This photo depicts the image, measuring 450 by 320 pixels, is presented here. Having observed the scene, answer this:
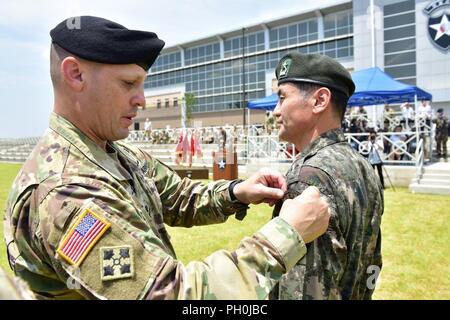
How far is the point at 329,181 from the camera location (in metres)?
1.85

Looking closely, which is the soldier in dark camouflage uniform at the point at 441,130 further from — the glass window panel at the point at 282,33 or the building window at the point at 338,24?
the glass window panel at the point at 282,33

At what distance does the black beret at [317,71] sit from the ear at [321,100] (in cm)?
4

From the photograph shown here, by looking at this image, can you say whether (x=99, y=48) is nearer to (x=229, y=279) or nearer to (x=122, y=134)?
(x=122, y=134)

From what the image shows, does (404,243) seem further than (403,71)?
No

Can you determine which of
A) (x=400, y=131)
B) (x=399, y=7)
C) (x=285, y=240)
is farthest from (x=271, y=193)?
(x=399, y=7)

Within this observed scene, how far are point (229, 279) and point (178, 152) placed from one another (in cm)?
1795

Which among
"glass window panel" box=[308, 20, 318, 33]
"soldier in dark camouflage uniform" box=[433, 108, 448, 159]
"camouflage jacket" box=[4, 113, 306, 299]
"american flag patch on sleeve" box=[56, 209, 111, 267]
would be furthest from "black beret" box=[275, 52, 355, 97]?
"glass window panel" box=[308, 20, 318, 33]

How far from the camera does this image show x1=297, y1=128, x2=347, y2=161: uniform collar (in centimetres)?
213

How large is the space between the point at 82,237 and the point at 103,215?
89 millimetres

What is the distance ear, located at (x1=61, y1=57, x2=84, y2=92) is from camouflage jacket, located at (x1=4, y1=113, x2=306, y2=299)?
16 cm

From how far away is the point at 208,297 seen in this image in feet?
3.89

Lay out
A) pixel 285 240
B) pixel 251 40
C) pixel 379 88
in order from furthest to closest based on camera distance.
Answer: pixel 251 40 < pixel 379 88 < pixel 285 240

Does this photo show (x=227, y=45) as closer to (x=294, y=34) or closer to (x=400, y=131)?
(x=294, y=34)
